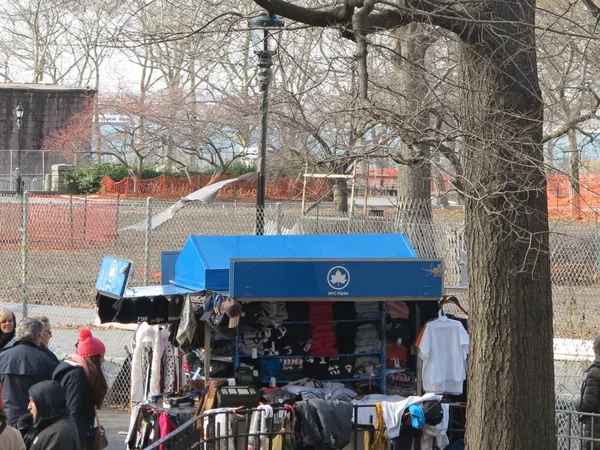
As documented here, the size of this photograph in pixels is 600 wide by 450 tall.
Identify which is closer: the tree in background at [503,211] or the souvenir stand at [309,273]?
the tree in background at [503,211]

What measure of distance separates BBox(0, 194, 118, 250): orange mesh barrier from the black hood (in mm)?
12847

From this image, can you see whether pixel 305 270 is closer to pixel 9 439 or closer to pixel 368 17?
pixel 368 17

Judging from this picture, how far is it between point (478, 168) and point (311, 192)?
98.9 ft

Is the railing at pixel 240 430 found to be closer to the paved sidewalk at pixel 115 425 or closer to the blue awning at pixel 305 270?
the blue awning at pixel 305 270

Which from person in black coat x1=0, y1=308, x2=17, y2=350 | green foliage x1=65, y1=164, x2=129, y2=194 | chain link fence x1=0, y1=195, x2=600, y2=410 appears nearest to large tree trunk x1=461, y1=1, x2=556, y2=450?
chain link fence x1=0, y1=195, x2=600, y2=410

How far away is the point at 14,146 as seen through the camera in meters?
60.1

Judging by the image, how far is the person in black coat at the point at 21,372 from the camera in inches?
282

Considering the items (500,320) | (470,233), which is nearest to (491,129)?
(470,233)

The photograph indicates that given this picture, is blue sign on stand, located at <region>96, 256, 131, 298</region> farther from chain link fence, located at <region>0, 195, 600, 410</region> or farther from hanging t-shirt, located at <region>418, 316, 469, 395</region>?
hanging t-shirt, located at <region>418, 316, 469, 395</region>

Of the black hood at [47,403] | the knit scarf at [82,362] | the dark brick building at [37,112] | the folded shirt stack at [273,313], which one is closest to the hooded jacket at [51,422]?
the black hood at [47,403]

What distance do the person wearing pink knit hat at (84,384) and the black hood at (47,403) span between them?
0.97 m

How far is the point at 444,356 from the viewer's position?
910 centimetres

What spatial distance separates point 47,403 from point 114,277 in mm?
3147

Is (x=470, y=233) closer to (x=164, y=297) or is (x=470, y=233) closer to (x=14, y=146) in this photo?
(x=164, y=297)
